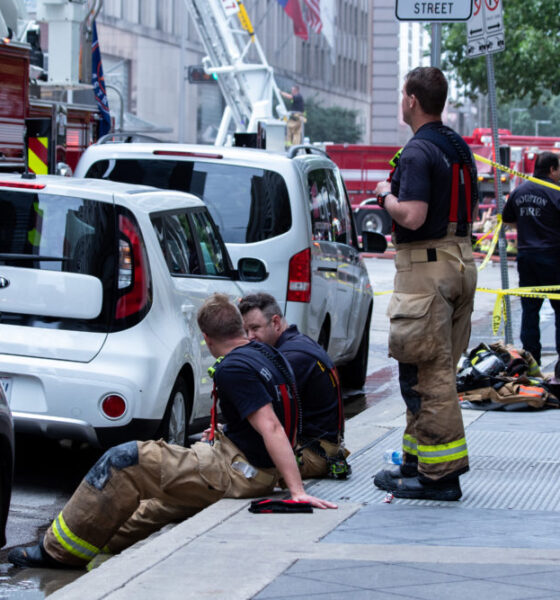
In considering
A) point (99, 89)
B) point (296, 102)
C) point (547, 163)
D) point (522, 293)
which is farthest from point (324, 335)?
point (296, 102)

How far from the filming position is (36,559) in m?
5.10

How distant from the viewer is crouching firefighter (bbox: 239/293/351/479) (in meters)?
5.89

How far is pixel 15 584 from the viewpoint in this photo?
4.95 m

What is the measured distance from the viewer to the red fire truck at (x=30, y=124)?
1000 cm

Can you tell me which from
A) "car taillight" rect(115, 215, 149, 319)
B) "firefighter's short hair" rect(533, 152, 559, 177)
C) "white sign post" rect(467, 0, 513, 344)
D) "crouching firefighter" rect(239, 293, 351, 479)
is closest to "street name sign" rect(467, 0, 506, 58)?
"white sign post" rect(467, 0, 513, 344)

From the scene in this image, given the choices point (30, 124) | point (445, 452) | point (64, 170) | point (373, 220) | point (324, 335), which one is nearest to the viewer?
point (445, 452)

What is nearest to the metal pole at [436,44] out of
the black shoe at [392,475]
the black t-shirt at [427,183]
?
the black t-shirt at [427,183]

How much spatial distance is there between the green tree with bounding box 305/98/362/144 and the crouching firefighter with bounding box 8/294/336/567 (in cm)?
6286

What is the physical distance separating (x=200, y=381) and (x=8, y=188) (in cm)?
147

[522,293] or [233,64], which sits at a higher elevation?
[233,64]

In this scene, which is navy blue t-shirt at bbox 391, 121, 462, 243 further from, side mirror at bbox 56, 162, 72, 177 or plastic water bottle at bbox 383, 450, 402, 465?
side mirror at bbox 56, 162, 72, 177

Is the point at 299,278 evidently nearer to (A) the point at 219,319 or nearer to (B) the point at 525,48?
(A) the point at 219,319

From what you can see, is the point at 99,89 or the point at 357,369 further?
the point at 99,89

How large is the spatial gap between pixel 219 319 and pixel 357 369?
5.42m
